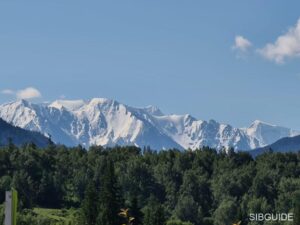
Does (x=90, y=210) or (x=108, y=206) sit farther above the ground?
(x=108, y=206)

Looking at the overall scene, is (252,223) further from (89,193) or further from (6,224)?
(6,224)

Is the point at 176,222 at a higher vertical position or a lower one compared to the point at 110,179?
lower

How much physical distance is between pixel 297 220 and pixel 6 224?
148847 millimetres

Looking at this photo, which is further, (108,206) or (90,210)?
(90,210)

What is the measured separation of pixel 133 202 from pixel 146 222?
15675mm

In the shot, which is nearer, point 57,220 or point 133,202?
point 133,202

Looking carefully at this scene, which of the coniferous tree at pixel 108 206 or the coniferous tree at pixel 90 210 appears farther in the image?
the coniferous tree at pixel 90 210

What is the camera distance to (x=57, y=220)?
178 m

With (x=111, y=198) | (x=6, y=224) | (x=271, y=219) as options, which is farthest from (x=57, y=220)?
(x=6, y=224)

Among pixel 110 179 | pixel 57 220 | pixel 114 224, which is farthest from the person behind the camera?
pixel 57 220

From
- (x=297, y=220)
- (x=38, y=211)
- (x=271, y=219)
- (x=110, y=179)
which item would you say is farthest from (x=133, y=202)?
(x=271, y=219)

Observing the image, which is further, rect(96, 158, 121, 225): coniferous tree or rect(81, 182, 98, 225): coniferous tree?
rect(81, 182, 98, 225): coniferous tree

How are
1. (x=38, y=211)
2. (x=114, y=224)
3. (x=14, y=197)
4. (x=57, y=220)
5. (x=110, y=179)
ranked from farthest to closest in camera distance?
(x=38, y=211)
(x=57, y=220)
(x=110, y=179)
(x=114, y=224)
(x=14, y=197)

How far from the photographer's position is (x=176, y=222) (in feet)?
635
